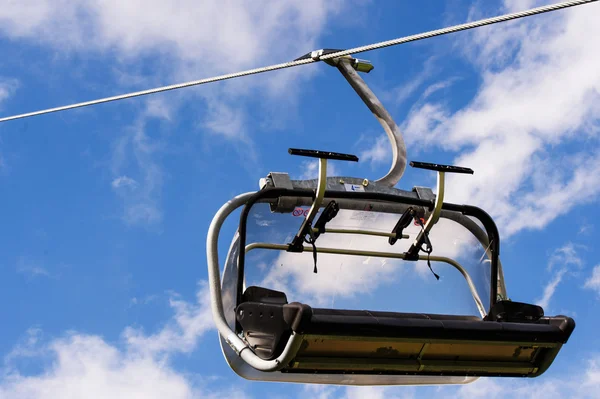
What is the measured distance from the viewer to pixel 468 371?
6.54m

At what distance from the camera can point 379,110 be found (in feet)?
24.6

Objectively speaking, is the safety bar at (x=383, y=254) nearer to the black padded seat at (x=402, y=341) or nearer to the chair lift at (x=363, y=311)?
the chair lift at (x=363, y=311)

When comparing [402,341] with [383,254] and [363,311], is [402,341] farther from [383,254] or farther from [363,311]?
[383,254]

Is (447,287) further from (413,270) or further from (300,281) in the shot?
(300,281)

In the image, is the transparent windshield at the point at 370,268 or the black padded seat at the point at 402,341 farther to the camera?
the transparent windshield at the point at 370,268

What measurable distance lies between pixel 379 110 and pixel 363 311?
1.47 m

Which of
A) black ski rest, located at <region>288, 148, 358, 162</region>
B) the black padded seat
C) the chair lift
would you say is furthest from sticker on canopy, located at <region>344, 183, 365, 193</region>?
the black padded seat

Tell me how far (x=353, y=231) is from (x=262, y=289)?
0.80 metres

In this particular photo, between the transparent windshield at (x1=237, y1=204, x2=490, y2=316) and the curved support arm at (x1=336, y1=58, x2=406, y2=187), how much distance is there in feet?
1.63

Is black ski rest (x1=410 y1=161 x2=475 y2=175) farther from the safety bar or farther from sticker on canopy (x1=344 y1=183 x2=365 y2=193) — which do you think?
the safety bar

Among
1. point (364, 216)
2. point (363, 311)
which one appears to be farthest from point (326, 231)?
point (363, 311)

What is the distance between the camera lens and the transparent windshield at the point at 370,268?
675 centimetres

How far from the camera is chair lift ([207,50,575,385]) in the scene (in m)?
6.08

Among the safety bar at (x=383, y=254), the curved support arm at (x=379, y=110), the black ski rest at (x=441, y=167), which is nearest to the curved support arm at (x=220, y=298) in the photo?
the safety bar at (x=383, y=254)
